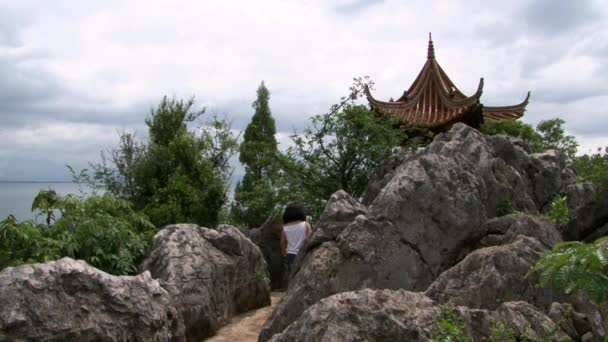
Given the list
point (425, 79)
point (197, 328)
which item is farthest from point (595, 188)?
point (425, 79)

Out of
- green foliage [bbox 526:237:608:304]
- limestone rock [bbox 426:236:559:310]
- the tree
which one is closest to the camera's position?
green foliage [bbox 526:237:608:304]

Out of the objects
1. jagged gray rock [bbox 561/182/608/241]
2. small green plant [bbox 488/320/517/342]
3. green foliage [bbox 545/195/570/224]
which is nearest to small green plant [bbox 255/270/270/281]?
green foliage [bbox 545/195/570/224]

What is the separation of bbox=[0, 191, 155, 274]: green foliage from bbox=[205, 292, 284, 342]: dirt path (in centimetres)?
157

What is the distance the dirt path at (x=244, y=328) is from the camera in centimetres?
747

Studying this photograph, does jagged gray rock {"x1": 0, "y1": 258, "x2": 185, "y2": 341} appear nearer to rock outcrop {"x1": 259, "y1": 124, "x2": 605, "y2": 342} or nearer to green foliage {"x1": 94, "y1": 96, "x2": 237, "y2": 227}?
rock outcrop {"x1": 259, "y1": 124, "x2": 605, "y2": 342}

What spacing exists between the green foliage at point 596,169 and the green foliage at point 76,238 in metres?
7.36

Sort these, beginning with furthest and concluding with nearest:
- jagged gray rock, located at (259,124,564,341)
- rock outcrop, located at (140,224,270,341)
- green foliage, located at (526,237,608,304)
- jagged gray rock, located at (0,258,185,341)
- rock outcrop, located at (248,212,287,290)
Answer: rock outcrop, located at (248,212,287,290) < rock outcrop, located at (140,224,270,341) < jagged gray rock, located at (259,124,564,341) < jagged gray rock, located at (0,258,185,341) < green foliage, located at (526,237,608,304)

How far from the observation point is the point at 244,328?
8031 mm

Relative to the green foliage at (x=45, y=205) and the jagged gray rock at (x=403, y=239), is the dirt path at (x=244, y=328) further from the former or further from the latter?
the green foliage at (x=45, y=205)

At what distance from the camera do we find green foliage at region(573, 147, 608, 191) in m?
9.20

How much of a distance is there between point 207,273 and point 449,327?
16.1 feet

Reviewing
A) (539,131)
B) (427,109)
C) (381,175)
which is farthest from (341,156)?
(539,131)

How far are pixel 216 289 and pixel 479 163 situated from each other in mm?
4845

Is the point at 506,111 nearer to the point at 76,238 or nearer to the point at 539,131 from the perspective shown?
the point at 539,131
